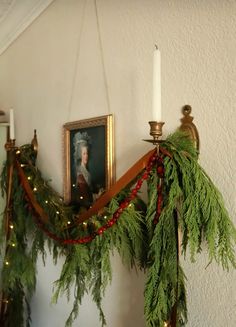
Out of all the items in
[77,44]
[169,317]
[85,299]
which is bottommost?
[85,299]

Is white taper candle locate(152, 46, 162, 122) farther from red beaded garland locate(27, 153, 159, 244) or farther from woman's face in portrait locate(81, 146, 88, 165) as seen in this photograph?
woman's face in portrait locate(81, 146, 88, 165)

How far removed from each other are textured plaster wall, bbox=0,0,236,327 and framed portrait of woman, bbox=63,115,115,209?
0.04m

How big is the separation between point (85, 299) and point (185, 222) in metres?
0.69

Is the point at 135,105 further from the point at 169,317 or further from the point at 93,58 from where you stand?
the point at 169,317

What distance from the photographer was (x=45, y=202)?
4.33 ft

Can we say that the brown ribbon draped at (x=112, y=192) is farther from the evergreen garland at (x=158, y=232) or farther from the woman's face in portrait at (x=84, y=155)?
the woman's face in portrait at (x=84, y=155)

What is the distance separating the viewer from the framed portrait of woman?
3.72ft

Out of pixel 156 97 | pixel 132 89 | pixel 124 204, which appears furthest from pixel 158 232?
pixel 132 89

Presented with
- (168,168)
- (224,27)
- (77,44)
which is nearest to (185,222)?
(168,168)

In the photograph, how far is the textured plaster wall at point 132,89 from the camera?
0.80 metres

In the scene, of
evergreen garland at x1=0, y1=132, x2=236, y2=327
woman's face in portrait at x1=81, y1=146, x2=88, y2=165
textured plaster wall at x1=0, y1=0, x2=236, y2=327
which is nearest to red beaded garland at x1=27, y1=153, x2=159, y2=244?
evergreen garland at x1=0, y1=132, x2=236, y2=327

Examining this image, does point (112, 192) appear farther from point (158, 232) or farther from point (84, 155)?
point (84, 155)

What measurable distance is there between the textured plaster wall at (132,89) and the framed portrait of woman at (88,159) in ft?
0.13

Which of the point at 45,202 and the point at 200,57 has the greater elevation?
the point at 200,57
